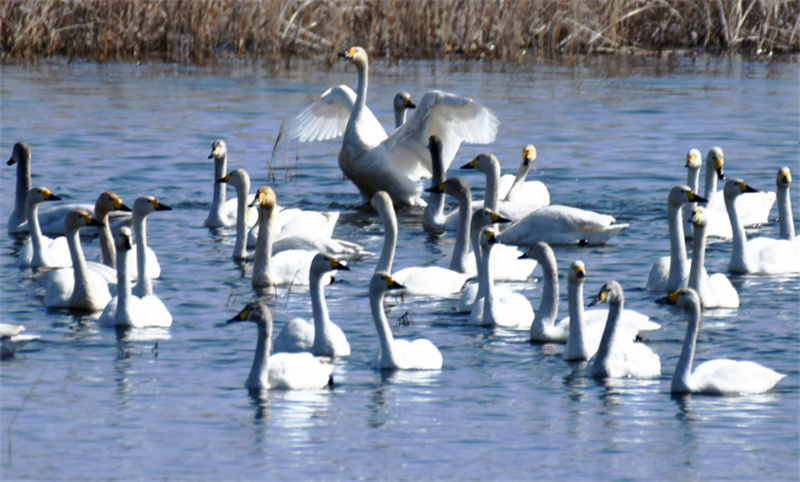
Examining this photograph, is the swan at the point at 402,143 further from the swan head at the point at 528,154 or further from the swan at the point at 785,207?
the swan at the point at 785,207

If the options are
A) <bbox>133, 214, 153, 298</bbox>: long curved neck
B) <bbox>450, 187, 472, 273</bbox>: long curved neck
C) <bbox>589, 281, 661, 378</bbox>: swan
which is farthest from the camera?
<bbox>450, 187, 472, 273</bbox>: long curved neck

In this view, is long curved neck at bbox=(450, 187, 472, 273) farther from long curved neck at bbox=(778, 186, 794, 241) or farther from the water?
long curved neck at bbox=(778, 186, 794, 241)

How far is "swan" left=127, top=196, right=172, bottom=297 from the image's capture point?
10.7m

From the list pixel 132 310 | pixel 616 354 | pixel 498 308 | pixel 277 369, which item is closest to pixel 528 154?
pixel 498 308

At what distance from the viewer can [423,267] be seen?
11.6 meters

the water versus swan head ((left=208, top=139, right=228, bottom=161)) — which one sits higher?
swan head ((left=208, top=139, right=228, bottom=161))

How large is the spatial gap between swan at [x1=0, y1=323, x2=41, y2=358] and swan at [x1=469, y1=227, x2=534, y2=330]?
9.15ft

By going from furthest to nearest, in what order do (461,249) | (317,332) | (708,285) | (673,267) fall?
(461,249) < (673,267) < (708,285) < (317,332)

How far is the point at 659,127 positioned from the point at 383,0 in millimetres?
6267

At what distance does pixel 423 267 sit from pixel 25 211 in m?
4.17

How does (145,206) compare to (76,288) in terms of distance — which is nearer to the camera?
(76,288)

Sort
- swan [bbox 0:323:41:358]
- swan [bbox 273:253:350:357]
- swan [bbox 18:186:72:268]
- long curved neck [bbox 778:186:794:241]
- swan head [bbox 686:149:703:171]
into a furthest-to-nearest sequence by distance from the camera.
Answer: swan head [bbox 686:149:703:171], long curved neck [bbox 778:186:794:241], swan [bbox 18:186:72:268], swan [bbox 273:253:350:357], swan [bbox 0:323:41:358]

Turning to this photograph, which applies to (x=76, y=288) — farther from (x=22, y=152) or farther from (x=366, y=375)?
(x=22, y=152)

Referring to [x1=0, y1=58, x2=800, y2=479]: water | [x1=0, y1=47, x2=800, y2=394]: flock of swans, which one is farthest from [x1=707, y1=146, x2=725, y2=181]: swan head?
[x1=0, y1=58, x2=800, y2=479]: water
